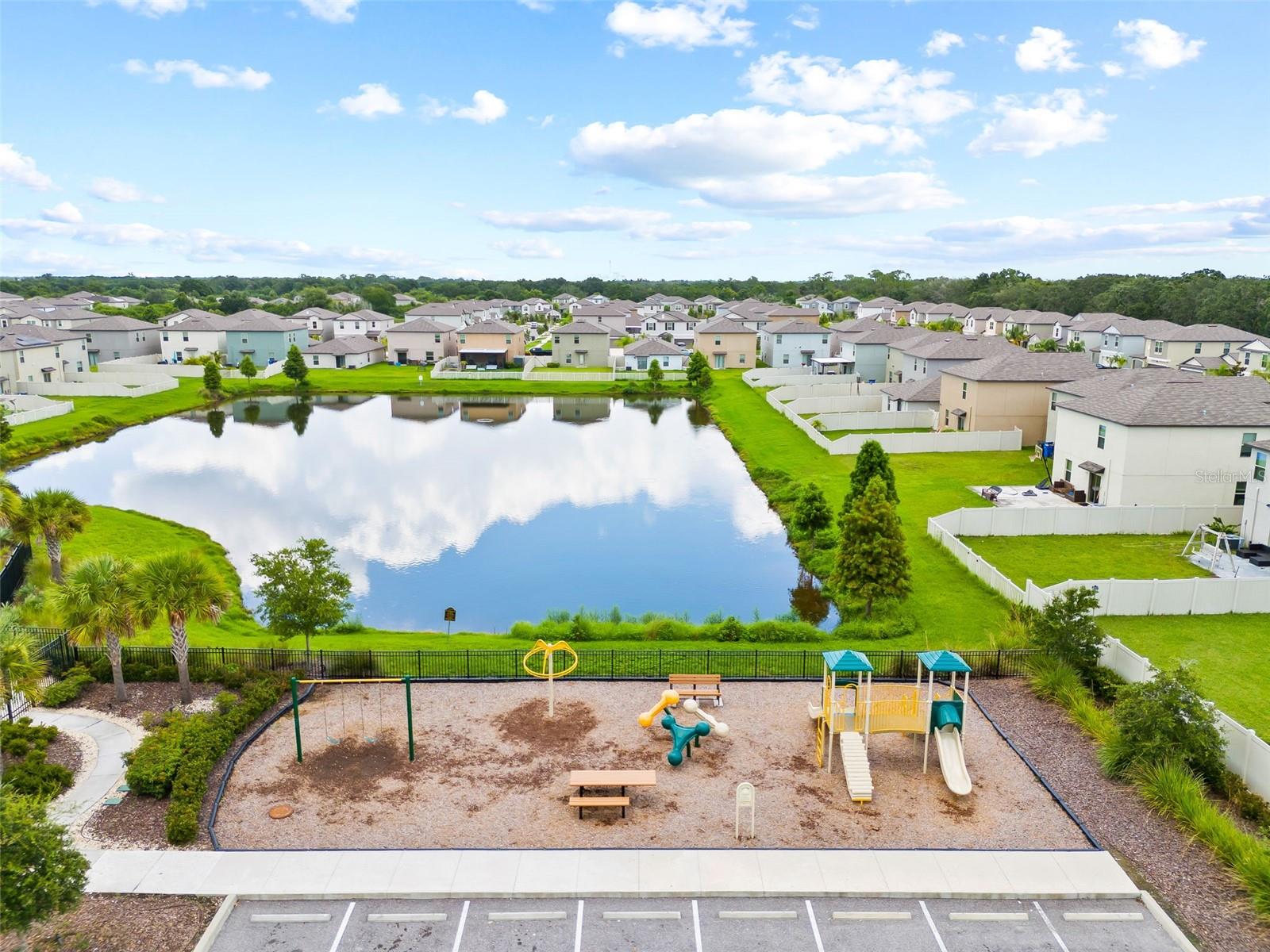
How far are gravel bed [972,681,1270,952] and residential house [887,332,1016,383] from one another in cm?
4318

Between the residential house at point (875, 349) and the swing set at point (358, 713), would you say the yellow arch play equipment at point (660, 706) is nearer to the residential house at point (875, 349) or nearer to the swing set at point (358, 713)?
the swing set at point (358, 713)

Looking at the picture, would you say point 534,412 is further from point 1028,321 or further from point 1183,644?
point 1028,321

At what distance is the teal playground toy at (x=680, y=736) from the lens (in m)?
18.2

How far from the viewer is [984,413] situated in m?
53.1

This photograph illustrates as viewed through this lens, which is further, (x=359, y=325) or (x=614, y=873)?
(x=359, y=325)

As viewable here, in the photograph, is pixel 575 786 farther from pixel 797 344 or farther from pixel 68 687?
pixel 797 344

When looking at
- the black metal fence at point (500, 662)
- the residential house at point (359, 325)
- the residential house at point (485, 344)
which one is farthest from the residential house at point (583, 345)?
the black metal fence at point (500, 662)

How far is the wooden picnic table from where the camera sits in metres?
16.2

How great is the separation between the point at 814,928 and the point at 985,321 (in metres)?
130

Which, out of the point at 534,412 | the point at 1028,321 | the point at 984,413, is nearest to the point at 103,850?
the point at 984,413

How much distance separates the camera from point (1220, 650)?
77.6 feet

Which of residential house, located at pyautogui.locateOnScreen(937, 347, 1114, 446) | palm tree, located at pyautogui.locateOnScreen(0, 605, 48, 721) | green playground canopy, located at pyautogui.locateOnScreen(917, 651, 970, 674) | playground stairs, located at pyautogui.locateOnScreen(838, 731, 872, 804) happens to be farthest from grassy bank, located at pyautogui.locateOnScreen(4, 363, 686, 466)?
green playground canopy, located at pyautogui.locateOnScreen(917, 651, 970, 674)

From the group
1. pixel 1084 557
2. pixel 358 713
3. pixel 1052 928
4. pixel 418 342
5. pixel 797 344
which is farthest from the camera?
pixel 418 342

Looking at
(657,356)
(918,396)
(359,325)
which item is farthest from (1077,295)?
(359,325)
